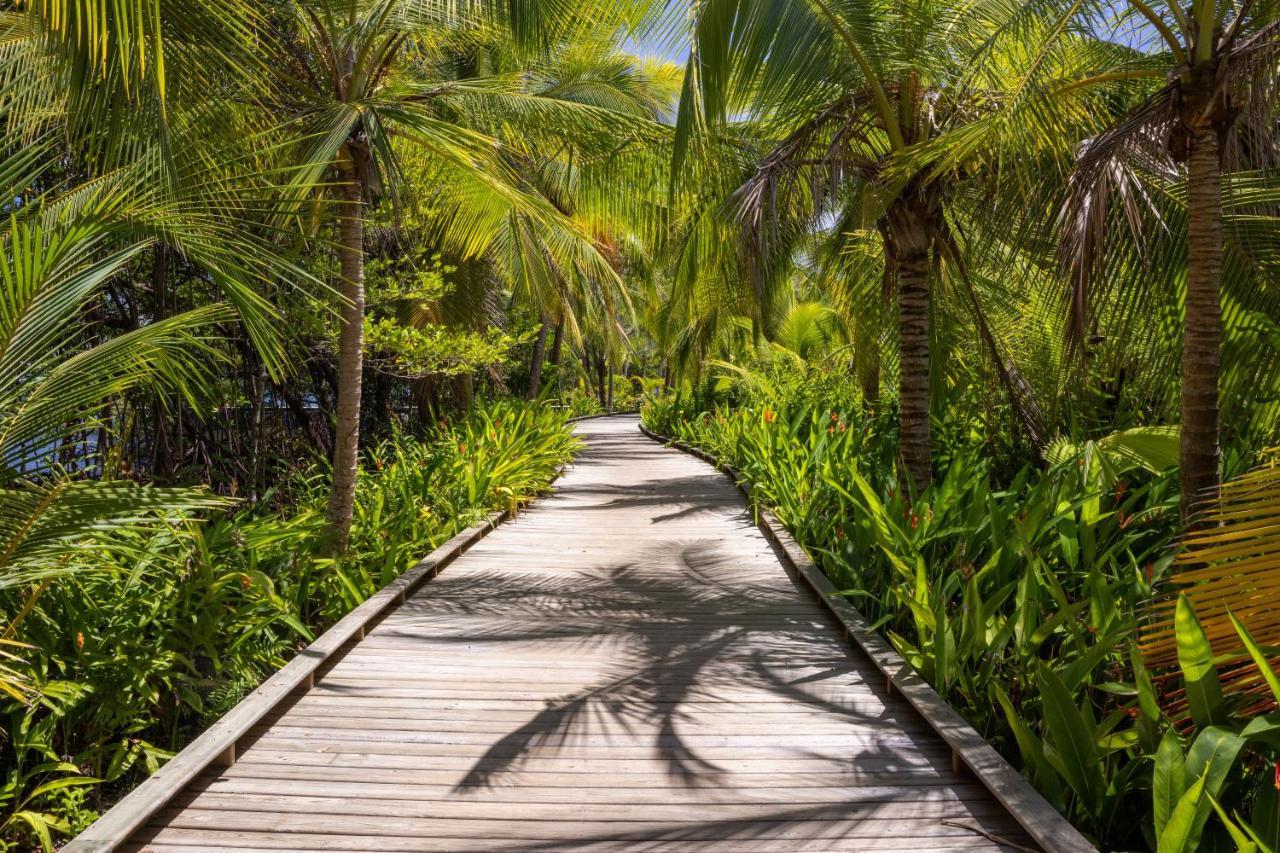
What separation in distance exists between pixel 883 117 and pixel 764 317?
2337 mm

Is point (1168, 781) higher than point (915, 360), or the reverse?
point (915, 360)

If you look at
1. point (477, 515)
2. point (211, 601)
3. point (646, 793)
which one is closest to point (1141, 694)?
point (646, 793)

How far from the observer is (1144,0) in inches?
176

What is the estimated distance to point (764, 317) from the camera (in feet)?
27.8

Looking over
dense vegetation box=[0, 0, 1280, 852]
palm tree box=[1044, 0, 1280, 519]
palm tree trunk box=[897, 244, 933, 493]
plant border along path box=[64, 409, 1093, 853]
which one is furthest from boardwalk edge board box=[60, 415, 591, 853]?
palm tree box=[1044, 0, 1280, 519]

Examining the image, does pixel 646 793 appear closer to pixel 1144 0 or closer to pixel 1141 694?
pixel 1141 694

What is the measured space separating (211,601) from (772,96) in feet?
14.7

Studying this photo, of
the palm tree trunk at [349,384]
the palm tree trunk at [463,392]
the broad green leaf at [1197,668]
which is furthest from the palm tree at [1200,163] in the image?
the palm tree trunk at [463,392]

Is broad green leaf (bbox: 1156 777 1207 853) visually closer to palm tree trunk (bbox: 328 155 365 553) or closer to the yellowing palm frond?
the yellowing palm frond

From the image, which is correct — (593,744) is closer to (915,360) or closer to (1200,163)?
(1200,163)

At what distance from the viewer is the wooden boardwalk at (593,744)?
2.83 metres

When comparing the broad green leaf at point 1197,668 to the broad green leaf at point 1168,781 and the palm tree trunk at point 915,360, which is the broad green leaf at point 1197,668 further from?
the palm tree trunk at point 915,360

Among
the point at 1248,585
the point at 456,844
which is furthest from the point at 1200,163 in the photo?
the point at 456,844

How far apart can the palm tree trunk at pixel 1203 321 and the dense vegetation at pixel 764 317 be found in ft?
0.07
